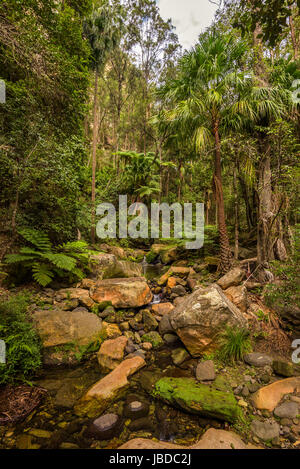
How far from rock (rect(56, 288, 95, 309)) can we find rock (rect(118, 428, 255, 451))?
3179 millimetres

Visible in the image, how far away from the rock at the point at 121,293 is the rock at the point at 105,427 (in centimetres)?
274

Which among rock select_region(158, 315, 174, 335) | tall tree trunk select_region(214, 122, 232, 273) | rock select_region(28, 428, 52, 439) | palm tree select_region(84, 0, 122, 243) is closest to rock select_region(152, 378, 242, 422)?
rock select_region(158, 315, 174, 335)

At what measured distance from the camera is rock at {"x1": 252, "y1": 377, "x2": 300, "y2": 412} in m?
2.92

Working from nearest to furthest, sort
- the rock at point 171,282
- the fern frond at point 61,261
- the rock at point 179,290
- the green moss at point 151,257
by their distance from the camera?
the fern frond at point 61,261 → the rock at point 179,290 → the rock at point 171,282 → the green moss at point 151,257

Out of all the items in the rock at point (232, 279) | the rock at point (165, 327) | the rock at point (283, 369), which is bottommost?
the rock at point (283, 369)

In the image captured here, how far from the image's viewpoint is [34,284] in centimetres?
544

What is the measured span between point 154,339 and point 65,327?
1.85 metres

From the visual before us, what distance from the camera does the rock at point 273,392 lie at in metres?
2.92

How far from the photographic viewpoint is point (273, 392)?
3055 mm

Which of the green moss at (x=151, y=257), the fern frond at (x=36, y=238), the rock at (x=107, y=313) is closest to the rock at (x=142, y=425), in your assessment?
the rock at (x=107, y=313)

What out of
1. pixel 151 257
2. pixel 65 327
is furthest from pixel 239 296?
pixel 151 257

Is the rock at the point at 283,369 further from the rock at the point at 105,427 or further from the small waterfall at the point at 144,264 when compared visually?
the small waterfall at the point at 144,264

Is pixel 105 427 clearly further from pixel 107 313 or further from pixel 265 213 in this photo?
pixel 265 213
